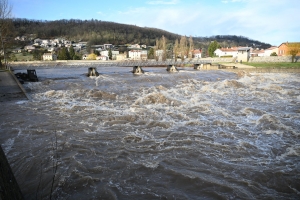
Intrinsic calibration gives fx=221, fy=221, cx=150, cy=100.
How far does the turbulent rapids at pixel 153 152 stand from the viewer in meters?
5.39

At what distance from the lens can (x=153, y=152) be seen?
741cm

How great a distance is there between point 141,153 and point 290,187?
4.21 metres

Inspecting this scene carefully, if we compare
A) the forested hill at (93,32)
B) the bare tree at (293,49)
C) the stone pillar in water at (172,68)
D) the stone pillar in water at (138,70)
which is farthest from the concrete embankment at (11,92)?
the forested hill at (93,32)

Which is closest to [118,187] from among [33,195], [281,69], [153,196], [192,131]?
[153,196]

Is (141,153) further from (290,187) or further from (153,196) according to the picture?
(290,187)

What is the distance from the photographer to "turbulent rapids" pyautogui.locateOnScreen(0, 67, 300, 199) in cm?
539

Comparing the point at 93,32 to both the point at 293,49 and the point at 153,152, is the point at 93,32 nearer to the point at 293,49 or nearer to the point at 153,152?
the point at 293,49

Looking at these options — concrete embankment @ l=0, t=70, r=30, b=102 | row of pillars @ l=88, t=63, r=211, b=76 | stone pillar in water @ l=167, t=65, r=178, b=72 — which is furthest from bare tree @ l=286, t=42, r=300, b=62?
concrete embankment @ l=0, t=70, r=30, b=102

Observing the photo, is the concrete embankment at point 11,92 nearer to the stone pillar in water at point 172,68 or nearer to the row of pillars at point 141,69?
the row of pillars at point 141,69

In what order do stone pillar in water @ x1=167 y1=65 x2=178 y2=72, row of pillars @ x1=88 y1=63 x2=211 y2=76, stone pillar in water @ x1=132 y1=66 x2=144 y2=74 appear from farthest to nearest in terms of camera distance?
stone pillar in water @ x1=167 y1=65 x2=178 y2=72 < stone pillar in water @ x1=132 y1=66 x2=144 y2=74 < row of pillars @ x1=88 y1=63 x2=211 y2=76

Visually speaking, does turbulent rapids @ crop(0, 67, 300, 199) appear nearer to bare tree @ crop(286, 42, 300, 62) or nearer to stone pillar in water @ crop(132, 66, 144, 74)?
stone pillar in water @ crop(132, 66, 144, 74)

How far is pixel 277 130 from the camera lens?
9.63 metres

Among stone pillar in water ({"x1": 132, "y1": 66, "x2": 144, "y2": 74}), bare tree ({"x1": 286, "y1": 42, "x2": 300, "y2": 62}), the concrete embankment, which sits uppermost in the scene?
bare tree ({"x1": 286, "y1": 42, "x2": 300, "y2": 62})

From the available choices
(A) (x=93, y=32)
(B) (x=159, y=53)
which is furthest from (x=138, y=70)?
(A) (x=93, y=32)
